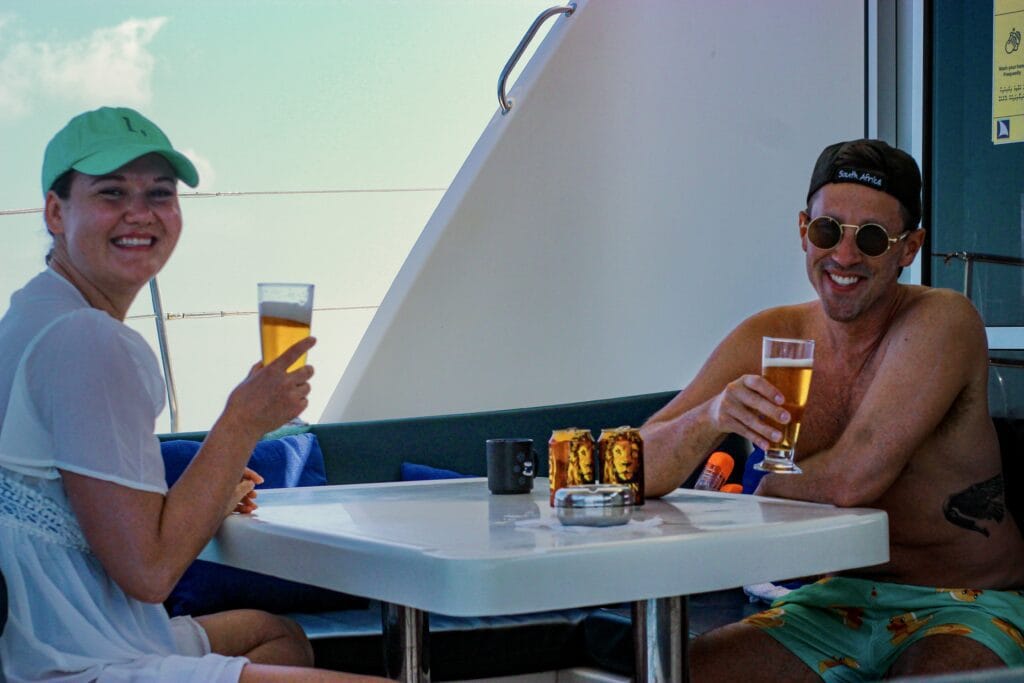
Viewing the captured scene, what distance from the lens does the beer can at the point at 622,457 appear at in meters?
1.85

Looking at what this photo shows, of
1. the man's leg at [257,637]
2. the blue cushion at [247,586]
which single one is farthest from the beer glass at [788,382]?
the blue cushion at [247,586]

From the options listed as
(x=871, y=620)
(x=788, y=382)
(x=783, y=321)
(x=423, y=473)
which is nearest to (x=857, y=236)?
(x=783, y=321)

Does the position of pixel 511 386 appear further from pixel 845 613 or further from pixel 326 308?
pixel 845 613

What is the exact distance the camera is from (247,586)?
9.71ft

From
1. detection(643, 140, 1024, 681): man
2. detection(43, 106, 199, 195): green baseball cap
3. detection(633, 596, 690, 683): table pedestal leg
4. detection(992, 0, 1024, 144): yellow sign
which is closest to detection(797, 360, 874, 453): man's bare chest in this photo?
detection(643, 140, 1024, 681): man

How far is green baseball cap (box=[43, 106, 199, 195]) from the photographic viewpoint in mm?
1770

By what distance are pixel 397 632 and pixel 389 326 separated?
2.97m

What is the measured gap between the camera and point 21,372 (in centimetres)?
165

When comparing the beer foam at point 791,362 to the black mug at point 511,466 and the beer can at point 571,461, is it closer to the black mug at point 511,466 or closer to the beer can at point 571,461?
the beer can at point 571,461

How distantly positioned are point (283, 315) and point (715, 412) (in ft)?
2.22

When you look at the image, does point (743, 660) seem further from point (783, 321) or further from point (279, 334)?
point (279, 334)

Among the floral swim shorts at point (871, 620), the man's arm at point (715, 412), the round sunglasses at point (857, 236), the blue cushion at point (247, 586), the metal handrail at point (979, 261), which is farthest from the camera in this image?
the metal handrail at point (979, 261)

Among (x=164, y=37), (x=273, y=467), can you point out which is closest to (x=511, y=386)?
(x=273, y=467)

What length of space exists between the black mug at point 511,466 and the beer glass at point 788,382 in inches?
18.7
